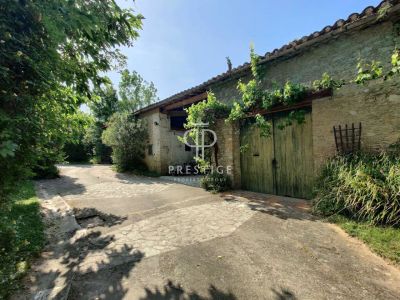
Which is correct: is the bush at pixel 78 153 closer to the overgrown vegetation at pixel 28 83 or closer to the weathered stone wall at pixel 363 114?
the overgrown vegetation at pixel 28 83

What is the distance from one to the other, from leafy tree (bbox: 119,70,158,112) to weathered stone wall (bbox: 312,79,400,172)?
1253 inches

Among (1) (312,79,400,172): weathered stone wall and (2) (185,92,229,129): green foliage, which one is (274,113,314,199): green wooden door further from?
(2) (185,92,229,129): green foliage

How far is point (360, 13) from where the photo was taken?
514cm

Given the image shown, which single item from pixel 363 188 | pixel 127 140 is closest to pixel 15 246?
pixel 363 188

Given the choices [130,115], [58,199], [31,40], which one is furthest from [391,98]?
[130,115]

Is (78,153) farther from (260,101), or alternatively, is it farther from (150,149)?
(260,101)

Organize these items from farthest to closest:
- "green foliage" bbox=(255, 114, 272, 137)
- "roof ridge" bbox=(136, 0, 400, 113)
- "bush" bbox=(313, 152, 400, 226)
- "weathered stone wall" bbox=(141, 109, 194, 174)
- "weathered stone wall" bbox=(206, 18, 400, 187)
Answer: "weathered stone wall" bbox=(141, 109, 194, 174)
"green foliage" bbox=(255, 114, 272, 137)
"weathered stone wall" bbox=(206, 18, 400, 187)
"roof ridge" bbox=(136, 0, 400, 113)
"bush" bbox=(313, 152, 400, 226)

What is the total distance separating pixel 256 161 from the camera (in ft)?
26.5

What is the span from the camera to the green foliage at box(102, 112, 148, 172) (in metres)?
14.8

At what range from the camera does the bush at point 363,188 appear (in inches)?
171

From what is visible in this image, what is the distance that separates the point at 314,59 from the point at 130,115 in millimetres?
12281

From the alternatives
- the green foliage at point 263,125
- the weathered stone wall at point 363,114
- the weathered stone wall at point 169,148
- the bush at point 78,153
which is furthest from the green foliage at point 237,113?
the bush at point 78,153

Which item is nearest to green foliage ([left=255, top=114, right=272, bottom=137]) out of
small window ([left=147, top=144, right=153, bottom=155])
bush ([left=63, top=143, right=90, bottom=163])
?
small window ([left=147, top=144, right=153, bottom=155])

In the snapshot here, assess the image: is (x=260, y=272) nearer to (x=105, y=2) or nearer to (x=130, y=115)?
(x=105, y=2)
